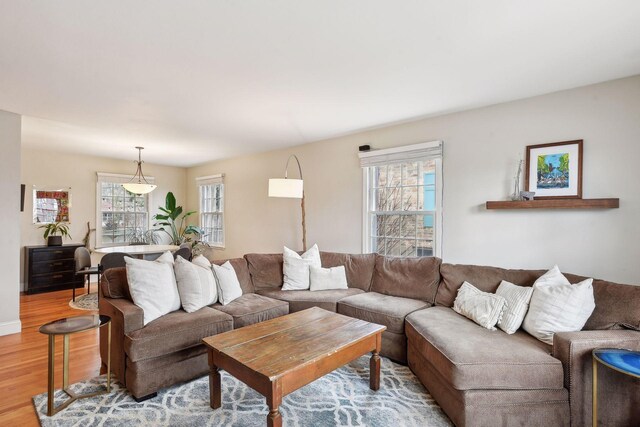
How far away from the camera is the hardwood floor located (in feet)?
7.14

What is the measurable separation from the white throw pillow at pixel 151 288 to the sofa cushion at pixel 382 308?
5.17 ft

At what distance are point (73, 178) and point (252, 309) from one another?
5.11 meters

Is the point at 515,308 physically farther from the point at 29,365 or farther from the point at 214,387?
the point at 29,365

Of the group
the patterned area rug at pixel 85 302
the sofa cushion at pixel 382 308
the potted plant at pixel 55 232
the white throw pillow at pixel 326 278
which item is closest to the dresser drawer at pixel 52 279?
the patterned area rug at pixel 85 302

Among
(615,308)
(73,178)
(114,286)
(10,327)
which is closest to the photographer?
(615,308)

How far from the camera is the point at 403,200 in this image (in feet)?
13.5

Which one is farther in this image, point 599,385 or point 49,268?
point 49,268

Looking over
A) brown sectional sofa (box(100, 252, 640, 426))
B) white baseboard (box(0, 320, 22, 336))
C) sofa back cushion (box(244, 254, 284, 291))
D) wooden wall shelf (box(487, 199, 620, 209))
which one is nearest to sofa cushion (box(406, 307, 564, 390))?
brown sectional sofa (box(100, 252, 640, 426))

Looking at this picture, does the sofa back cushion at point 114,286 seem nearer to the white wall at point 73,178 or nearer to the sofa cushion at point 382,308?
the sofa cushion at point 382,308

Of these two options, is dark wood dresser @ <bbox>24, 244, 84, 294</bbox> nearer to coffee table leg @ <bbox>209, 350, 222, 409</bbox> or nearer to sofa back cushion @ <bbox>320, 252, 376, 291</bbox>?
sofa back cushion @ <bbox>320, 252, 376, 291</bbox>

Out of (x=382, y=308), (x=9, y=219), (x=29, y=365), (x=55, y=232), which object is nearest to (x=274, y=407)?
(x=382, y=308)

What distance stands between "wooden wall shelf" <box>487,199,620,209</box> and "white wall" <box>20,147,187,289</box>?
592 cm

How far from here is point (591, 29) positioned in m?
1.99

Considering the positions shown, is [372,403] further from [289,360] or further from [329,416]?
[289,360]
